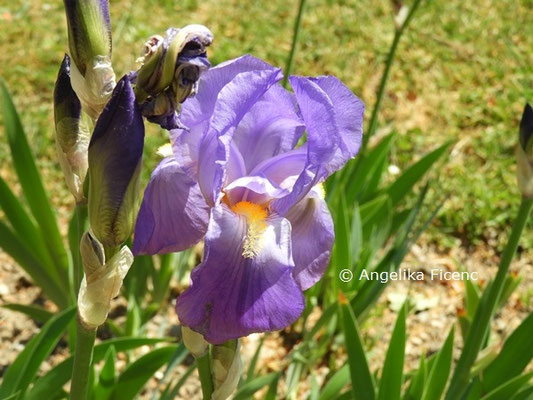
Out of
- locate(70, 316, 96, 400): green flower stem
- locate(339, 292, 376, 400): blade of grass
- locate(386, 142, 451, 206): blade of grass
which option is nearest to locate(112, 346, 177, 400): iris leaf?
locate(339, 292, 376, 400): blade of grass

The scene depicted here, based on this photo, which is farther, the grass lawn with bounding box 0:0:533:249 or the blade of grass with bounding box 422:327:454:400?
the grass lawn with bounding box 0:0:533:249

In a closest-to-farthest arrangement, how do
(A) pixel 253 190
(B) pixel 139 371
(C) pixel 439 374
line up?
(A) pixel 253 190 < (B) pixel 139 371 < (C) pixel 439 374

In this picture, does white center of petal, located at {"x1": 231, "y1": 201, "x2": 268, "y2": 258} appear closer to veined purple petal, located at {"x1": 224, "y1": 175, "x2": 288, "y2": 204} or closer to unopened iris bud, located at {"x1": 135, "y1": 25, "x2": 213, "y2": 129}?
veined purple petal, located at {"x1": 224, "y1": 175, "x2": 288, "y2": 204}

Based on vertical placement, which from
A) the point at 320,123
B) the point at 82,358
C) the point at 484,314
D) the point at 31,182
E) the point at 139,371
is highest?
the point at 320,123

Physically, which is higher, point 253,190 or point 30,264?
point 253,190

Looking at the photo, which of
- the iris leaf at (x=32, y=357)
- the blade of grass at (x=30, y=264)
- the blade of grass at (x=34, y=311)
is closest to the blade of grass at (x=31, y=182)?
the blade of grass at (x=30, y=264)

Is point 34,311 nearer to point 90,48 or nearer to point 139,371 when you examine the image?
point 139,371

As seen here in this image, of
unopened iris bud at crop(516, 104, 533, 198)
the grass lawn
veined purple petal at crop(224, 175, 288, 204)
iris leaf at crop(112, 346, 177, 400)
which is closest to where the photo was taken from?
veined purple petal at crop(224, 175, 288, 204)

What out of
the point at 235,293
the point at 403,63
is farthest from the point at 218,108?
the point at 403,63
